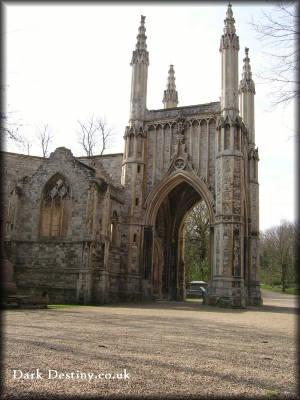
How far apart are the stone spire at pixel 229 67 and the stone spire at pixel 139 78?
17.3 feet

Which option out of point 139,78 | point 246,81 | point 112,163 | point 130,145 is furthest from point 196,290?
point 139,78

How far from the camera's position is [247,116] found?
3144 centimetres

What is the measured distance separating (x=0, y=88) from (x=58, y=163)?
42.4 feet

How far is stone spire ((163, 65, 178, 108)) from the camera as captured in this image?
121 feet

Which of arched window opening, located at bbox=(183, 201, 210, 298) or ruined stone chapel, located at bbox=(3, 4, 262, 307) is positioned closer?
ruined stone chapel, located at bbox=(3, 4, 262, 307)

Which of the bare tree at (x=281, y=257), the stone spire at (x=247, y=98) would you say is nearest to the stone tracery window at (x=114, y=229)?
the stone spire at (x=247, y=98)

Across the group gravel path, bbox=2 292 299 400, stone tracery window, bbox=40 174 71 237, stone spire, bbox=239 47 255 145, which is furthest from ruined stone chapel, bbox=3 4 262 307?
gravel path, bbox=2 292 299 400

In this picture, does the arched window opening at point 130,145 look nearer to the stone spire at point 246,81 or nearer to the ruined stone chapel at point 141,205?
the ruined stone chapel at point 141,205

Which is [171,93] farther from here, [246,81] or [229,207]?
[229,207]

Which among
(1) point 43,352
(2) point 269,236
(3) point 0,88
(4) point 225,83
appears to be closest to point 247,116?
(4) point 225,83

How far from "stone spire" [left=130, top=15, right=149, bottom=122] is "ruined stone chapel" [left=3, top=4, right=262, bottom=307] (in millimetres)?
71

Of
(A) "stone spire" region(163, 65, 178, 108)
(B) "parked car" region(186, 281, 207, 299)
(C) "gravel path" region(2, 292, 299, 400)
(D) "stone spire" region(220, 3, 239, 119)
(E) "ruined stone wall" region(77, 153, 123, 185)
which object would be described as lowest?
(B) "parked car" region(186, 281, 207, 299)

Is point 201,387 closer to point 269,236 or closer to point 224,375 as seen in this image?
point 224,375

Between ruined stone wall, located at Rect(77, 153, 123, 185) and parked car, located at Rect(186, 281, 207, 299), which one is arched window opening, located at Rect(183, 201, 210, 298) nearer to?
parked car, located at Rect(186, 281, 207, 299)
